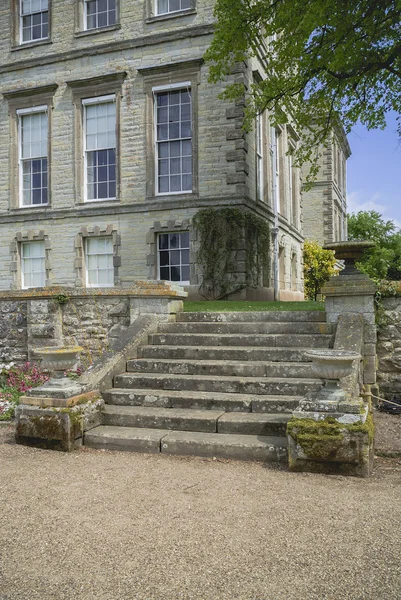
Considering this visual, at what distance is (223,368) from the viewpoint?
687cm

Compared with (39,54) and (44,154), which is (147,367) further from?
(39,54)

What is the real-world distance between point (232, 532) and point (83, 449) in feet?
8.78

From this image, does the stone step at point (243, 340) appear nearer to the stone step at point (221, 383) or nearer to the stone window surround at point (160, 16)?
the stone step at point (221, 383)

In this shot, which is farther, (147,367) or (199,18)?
(199,18)

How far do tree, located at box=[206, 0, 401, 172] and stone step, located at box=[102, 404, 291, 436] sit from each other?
905cm

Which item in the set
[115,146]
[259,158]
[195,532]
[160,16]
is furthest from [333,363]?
[160,16]

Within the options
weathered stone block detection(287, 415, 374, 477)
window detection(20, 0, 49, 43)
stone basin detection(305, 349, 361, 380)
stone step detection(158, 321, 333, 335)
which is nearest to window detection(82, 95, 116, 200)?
window detection(20, 0, 49, 43)

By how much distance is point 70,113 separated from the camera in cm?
1695

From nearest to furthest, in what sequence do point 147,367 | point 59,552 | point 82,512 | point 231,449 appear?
point 59,552 < point 82,512 < point 231,449 < point 147,367

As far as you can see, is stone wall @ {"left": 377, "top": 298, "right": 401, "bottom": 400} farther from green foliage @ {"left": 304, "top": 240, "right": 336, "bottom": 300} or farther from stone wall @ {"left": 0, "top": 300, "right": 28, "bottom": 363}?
green foliage @ {"left": 304, "top": 240, "right": 336, "bottom": 300}

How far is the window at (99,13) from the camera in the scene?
16.7 m

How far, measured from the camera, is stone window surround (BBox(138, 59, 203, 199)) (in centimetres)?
1533

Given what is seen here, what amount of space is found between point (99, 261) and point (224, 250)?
464 cm

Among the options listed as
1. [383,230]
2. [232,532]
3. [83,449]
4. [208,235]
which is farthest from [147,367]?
[383,230]
